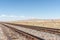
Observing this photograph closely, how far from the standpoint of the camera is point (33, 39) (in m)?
14.9

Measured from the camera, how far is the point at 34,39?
14.8 meters

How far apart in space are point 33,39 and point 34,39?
0.14 meters
